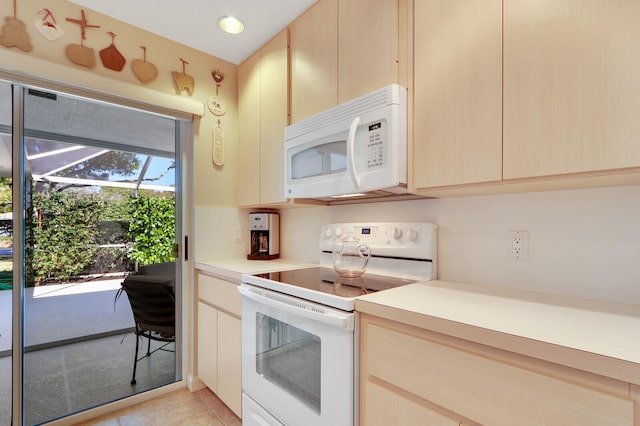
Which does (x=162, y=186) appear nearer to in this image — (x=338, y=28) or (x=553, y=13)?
(x=338, y=28)

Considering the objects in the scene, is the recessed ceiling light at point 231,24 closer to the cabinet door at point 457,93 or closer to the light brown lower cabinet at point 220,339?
the cabinet door at point 457,93

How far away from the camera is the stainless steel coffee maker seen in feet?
7.60

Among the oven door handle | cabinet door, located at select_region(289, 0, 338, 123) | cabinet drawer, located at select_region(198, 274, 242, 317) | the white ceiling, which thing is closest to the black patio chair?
cabinet drawer, located at select_region(198, 274, 242, 317)

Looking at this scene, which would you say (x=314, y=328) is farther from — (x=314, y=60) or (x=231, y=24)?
(x=231, y=24)

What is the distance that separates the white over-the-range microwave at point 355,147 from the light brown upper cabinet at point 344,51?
0.31 feet

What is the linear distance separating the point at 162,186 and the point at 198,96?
0.70 metres

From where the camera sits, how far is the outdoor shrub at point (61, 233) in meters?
1.71

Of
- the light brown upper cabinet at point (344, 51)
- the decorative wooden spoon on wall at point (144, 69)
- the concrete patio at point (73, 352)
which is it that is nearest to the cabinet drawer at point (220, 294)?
the concrete patio at point (73, 352)

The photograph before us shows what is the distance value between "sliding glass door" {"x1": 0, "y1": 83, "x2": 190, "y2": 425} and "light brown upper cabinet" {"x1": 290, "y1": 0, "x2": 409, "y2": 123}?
1088 mm

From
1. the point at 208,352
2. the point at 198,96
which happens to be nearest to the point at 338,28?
the point at 198,96

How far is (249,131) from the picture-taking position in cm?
226

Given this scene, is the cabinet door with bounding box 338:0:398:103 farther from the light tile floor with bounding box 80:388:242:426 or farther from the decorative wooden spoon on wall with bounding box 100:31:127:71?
the light tile floor with bounding box 80:388:242:426

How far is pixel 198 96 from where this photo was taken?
2.21 metres

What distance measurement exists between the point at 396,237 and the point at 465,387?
0.83m
